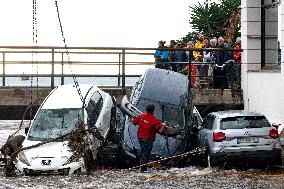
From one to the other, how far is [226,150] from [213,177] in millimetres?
1287

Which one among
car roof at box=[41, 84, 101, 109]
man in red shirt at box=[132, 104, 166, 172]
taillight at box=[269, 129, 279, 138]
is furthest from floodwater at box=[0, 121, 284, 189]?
car roof at box=[41, 84, 101, 109]

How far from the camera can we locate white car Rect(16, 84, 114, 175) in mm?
17064

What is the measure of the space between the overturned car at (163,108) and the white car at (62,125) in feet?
2.67

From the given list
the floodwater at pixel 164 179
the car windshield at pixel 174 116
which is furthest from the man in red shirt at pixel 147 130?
the car windshield at pixel 174 116

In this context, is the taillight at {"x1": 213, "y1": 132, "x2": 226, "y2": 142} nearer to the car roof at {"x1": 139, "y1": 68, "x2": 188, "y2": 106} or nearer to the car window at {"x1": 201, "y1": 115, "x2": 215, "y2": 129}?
the car window at {"x1": 201, "y1": 115, "x2": 215, "y2": 129}

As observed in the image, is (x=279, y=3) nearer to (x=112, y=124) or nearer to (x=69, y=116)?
(x=112, y=124)

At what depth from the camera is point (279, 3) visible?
76.6 feet

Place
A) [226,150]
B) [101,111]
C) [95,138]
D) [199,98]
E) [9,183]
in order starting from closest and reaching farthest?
1. [9,183]
2. [226,150]
3. [95,138]
4. [101,111]
5. [199,98]

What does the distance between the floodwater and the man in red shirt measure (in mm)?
453

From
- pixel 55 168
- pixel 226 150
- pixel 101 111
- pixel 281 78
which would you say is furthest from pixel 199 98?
pixel 55 168

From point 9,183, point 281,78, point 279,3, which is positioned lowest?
point 9,183

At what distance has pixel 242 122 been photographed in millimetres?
17797

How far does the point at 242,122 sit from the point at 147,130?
2.34 metres

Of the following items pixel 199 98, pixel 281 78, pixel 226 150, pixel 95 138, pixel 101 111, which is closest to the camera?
pixel 226 150
